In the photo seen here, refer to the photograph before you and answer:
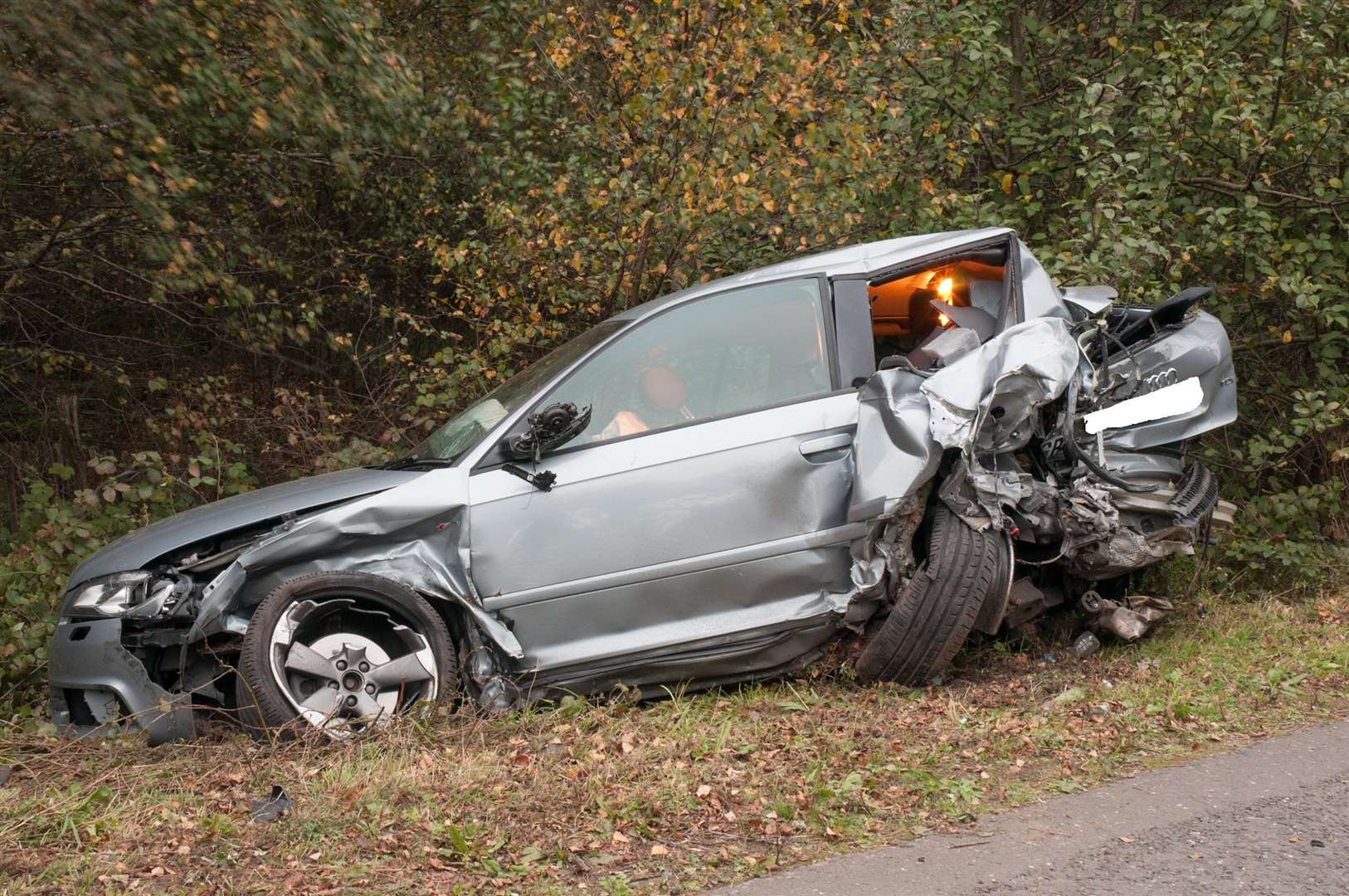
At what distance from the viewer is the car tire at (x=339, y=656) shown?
4434 millimetres

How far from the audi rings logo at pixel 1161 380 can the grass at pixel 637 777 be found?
3.93 ft

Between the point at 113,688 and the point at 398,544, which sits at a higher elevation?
the point at 398,544

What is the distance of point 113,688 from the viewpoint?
449cm

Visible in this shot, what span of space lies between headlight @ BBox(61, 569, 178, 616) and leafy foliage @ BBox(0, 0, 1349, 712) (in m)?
1.91

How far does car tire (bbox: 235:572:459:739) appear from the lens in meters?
4.43

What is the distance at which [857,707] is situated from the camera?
4.73 m

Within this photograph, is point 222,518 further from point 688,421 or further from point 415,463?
point 688,421

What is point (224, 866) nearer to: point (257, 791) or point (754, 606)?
point (257, 791)

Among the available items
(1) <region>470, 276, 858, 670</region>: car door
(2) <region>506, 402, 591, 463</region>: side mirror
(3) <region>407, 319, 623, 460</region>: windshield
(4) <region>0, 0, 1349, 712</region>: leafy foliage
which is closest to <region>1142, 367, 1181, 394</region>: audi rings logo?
(1) <region>470, 276, 858, 670</region>: car door

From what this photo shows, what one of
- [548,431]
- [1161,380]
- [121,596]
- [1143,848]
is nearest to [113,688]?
[121,596]

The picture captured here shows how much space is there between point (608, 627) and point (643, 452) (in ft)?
2.40

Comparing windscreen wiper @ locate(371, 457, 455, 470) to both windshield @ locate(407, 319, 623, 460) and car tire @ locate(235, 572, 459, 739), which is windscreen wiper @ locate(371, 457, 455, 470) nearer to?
windshield @ locate(407, 319, 623, 460)

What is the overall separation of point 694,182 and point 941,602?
3663mm

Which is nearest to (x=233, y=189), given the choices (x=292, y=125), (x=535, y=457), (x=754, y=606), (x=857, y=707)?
(x=292, y=125)
